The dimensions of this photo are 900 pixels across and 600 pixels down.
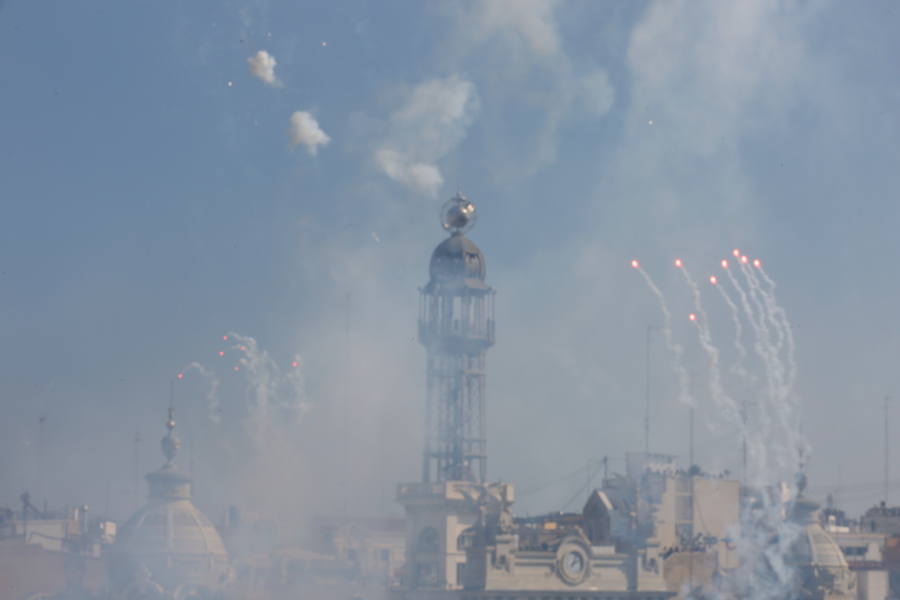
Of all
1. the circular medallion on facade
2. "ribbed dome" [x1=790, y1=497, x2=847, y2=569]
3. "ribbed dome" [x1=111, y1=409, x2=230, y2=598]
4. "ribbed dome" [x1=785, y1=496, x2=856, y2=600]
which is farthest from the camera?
"ribbed dome" [x1=111, y1=409, x2=230, y2=598]

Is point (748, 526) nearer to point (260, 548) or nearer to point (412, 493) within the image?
point (412, 493)

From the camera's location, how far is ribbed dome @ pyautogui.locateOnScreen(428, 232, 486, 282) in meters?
173

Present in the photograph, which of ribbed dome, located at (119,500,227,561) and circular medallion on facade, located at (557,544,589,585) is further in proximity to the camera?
ribbed dome, located at (119,500,227,561)

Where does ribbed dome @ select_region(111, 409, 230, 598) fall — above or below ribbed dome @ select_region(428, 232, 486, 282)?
below

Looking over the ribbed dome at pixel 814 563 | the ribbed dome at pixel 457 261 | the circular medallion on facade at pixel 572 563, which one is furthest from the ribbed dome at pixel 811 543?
the ribbed dome at pixel 457 261

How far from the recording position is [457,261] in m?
173

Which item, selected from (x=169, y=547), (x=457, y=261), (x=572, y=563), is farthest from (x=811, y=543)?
(x=169, y=547)

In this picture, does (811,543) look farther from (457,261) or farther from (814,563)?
(457,261)

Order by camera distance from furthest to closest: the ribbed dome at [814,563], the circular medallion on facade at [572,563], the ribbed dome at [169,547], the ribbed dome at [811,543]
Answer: the ribbed dome at [169,547], the ribbed dome at [811,543], the ribbed dome at [814,563], the circular medallion on facade at [572,563]

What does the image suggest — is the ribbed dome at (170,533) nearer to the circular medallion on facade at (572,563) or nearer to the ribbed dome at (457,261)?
the ribbed dome at (457,261)

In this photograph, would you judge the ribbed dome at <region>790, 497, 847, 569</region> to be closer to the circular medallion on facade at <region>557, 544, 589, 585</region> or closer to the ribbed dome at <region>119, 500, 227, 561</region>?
the circular medallion on facade at <region>557, 544, 589, 585</region>

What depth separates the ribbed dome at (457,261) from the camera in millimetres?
173000

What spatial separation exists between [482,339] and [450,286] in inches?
255

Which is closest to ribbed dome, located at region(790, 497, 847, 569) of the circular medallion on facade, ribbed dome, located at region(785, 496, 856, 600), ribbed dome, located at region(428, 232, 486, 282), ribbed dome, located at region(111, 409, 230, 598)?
ribbed dome, located at region(785, 496, 856, 600)
